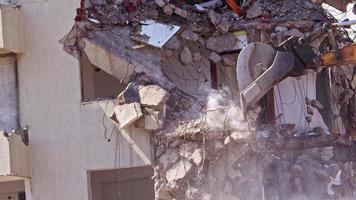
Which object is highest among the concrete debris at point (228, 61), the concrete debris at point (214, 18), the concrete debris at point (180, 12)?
the concrete debris at point (180, 12)

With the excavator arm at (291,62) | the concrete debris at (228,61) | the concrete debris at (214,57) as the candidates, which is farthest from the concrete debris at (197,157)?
the concrete debris at (228,61)

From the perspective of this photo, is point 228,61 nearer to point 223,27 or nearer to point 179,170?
point 223,27

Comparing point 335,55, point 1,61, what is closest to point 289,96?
point 335,55

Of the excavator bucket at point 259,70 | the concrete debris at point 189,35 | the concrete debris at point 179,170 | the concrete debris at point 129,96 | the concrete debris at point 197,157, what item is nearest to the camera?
the excavator bucket at point 259,70

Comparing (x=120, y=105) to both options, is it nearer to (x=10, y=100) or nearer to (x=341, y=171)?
(x=10, y=100)

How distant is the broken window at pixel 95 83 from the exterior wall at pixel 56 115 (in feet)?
0.63

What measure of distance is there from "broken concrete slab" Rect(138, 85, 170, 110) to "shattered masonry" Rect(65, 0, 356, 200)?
0.02 meters

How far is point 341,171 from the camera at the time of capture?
1371 cm

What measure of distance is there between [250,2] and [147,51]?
325 cm

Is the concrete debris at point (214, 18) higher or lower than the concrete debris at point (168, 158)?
higher

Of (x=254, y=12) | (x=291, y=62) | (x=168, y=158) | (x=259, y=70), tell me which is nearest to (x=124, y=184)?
(x=168, y=158)

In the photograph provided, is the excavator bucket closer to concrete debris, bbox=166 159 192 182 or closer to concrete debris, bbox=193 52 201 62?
concrete debris, bbox=166 159 192 182

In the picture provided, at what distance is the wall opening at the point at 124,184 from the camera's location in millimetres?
17328

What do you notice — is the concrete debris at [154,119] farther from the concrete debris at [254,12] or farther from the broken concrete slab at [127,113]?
the concrete debris at [254,12]
